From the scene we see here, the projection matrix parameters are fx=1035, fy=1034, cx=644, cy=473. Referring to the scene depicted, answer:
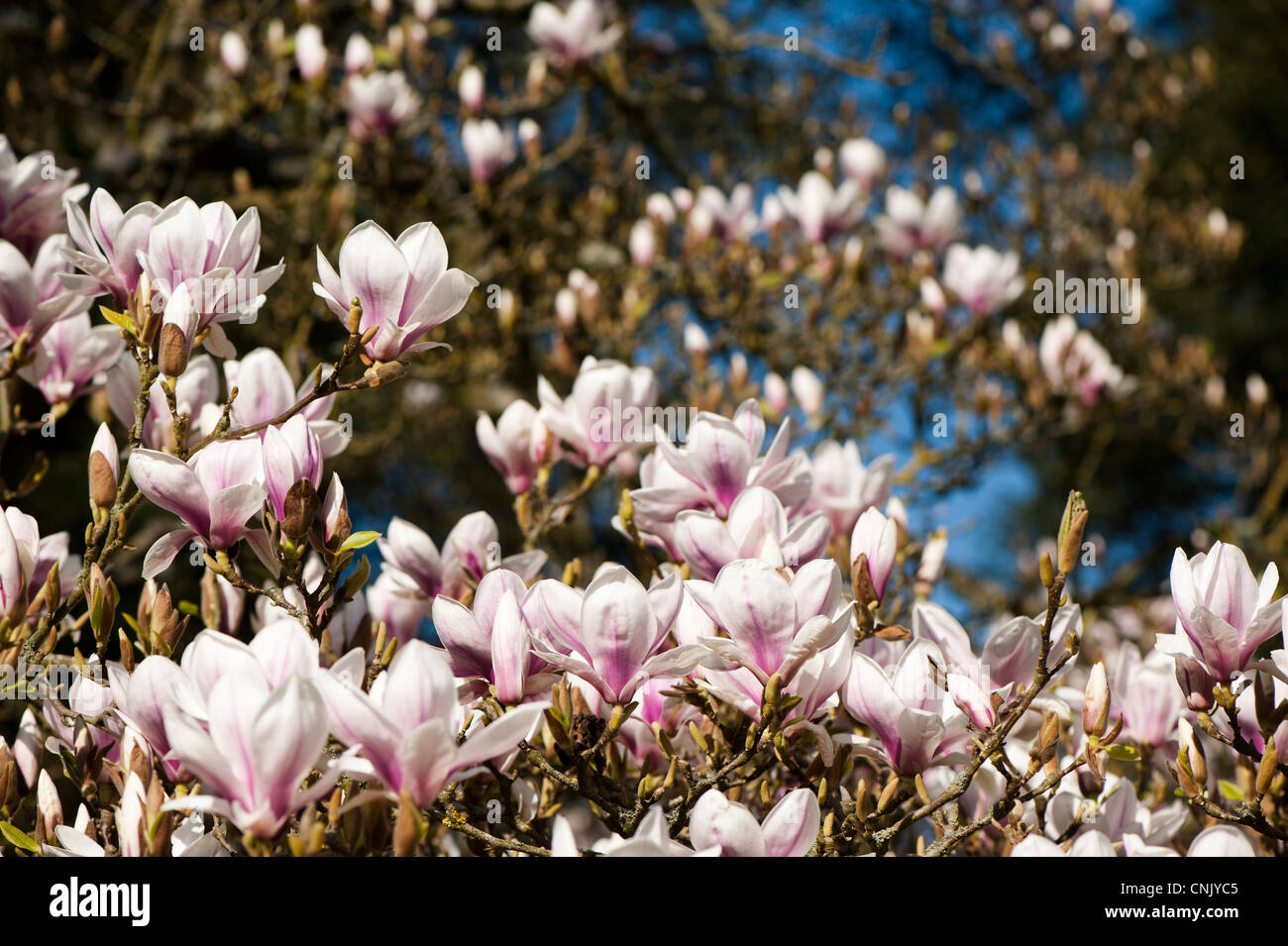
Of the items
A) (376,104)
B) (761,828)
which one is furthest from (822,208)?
(761,828)

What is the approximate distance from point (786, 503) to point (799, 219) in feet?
7.84

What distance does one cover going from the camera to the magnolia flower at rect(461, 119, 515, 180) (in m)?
3.17

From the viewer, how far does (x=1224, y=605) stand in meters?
1.22

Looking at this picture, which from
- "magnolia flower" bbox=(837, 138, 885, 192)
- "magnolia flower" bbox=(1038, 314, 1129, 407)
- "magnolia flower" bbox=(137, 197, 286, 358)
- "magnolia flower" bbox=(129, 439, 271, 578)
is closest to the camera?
"magnolia flower" bbox=(129, 439, 271, 578)

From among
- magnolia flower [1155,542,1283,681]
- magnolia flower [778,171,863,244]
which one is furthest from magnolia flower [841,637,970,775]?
magnolia flower [778,171,863,244]

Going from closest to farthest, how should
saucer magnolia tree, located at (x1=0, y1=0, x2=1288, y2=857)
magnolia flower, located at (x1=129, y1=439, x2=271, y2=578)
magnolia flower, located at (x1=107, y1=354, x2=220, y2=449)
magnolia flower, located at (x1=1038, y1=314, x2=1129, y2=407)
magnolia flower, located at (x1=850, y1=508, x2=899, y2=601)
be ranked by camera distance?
1. saucer magnolia tree, located at (x1=0, y1=0, x2=1288, y2=857)
2. magnolia flower, located at (x1=129, y1=439, x2=271, y2=578)
3. magnolia flower, located at (x1=850, y1=508, x2=899, y2=601)
4. magnolia flower, located at (x1=107, y1=354, x2=220, y2=449)
5. magnolia flower, located at (x1=1038, y1=314, x2=1129, y2=407)

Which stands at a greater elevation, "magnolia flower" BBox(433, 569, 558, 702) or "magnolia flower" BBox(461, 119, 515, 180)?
"magnolia flower" BBox(461, 119, 515, 180)

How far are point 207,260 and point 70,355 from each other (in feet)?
1.55

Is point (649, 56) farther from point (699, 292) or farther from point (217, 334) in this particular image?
point (217, 334)

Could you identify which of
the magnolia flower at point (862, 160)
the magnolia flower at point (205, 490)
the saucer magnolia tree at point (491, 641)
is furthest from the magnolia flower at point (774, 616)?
the magnolia flower at point (862, 160)

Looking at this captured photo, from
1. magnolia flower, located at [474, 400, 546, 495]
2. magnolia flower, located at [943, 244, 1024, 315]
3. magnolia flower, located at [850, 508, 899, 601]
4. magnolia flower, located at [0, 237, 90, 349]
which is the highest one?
magnolia flower, located at [943, 244, 1024, 315]

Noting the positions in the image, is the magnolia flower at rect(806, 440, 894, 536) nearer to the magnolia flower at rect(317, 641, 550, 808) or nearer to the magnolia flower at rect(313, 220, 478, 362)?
the magnolia flower at rect(313, 220, 478, 362)

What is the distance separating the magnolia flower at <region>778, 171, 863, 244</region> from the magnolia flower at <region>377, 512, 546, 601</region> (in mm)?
2393
